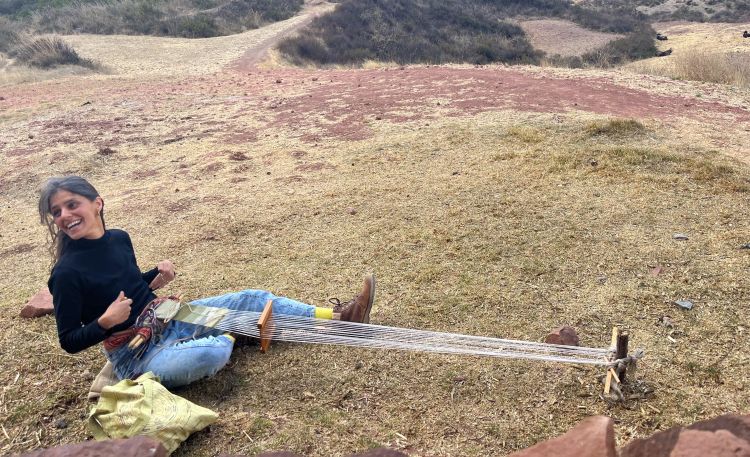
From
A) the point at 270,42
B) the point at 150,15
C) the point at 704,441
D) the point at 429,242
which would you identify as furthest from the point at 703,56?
the point at 150,15

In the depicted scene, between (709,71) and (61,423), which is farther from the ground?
(61,423)

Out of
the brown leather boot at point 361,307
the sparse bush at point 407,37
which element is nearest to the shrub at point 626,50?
the sparse bush at point 407,37

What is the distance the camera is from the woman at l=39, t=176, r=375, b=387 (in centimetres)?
230

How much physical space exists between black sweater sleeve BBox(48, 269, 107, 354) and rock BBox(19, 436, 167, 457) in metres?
0.54

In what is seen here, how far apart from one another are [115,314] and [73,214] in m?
0.51

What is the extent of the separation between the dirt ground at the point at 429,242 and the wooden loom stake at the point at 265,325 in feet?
0.51

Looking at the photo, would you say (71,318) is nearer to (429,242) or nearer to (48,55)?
(429,242)

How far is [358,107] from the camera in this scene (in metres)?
9.02

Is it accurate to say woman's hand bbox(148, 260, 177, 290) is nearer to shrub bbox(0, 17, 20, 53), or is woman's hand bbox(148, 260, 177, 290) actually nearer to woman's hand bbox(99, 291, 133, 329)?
woman's hand bbox(99, 291, 133, 329)

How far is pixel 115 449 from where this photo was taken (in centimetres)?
176

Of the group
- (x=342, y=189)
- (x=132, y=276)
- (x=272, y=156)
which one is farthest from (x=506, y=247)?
(x=272, y=156)

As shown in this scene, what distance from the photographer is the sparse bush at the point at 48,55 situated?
16.3 m

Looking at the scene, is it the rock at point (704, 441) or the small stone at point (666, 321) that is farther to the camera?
the small stone at point (666, 321)

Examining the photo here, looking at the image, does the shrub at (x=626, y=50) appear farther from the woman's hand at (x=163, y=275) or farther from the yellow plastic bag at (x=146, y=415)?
the yellow plastic bag at (x=146, y=415)
